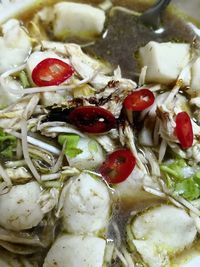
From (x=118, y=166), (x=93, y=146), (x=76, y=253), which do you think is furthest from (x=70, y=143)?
(x=76, y=253)

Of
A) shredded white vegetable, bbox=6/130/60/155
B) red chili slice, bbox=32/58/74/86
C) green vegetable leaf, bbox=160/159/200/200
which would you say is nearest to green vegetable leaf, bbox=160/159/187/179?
green vegetable leaf, bbox=160/159/200/200

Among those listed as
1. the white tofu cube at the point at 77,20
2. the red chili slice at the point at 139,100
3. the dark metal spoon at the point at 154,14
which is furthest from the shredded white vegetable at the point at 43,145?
the dark metal spoon at the point at 154,14

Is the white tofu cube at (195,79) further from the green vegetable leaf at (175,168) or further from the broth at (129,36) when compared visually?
the green vegetable leaf at (175,168)

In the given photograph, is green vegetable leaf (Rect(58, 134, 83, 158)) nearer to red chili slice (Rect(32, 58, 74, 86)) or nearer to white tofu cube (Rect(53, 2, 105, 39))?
red chili slice (Rect(32, 58, 74, 86))

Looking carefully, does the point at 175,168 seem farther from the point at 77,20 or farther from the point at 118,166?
the point at 77,20

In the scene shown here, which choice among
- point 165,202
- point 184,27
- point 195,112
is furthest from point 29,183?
point 184,27

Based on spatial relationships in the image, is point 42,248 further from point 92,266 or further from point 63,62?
point 63,62
